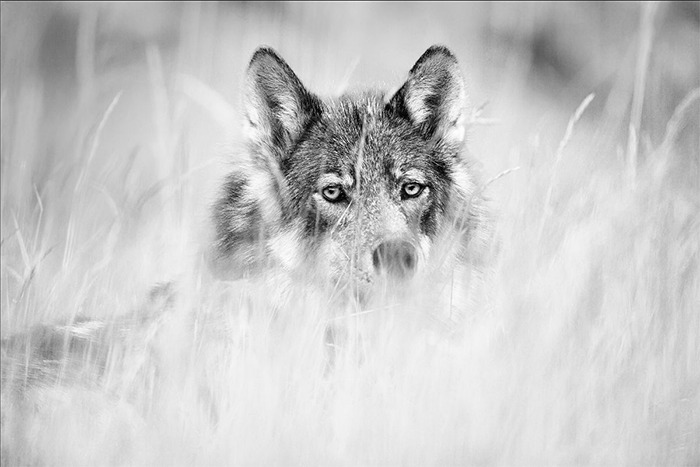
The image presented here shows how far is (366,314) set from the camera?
3.93m

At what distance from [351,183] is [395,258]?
0.49 m

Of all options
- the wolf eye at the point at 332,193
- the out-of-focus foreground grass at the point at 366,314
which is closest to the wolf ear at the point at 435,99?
the out-of-focus foreground grass at the point at 366,314

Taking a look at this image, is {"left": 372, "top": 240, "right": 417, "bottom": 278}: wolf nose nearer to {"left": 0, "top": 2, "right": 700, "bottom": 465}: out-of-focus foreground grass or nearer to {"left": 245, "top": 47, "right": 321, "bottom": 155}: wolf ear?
{"left": 0, "top": 2, "right": 700, "bottom": 465}: out-of-focus foreground grass

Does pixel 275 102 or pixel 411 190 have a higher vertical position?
pixel 275 102

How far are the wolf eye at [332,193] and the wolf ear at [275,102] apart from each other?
1.17ft

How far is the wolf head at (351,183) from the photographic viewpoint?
13.6 feet

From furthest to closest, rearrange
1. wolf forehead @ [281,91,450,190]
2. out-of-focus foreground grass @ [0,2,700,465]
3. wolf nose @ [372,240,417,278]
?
wolf forehead @ [281,91,450,190] → wolf nose @ [372,240,417,278] → out-of-focus foreground grass @ [0,2,700,465]

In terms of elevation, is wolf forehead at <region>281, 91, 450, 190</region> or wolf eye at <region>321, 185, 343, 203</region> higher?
wolf forehead at <region>281, 91, 450, 190</region>

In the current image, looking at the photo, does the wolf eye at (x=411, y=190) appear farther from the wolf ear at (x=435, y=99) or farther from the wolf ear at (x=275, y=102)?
the wolf ear at (x=275, y=102)

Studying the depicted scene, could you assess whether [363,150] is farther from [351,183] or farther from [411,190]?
[411,190]

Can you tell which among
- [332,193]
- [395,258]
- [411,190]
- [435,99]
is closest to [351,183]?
[332,193]

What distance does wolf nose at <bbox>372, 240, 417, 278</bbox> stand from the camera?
397 cm

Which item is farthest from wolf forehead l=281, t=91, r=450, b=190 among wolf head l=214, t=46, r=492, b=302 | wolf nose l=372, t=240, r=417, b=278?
wolf nose l=372, t=240, r=417, b=278

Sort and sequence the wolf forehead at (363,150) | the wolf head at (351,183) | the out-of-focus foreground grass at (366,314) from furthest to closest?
1. the wolf forehead at (363,150)
2. the wolf head at (351,183)
3. the out-of-focus foreground grass at (366,314)
